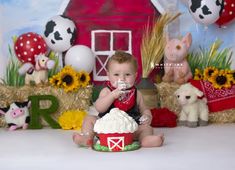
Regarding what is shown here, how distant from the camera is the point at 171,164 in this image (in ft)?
5.93

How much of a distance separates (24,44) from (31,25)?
7.1 inches

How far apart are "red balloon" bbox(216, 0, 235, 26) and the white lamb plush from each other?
1.39 ft

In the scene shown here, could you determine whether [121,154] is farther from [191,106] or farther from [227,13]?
[227,13]

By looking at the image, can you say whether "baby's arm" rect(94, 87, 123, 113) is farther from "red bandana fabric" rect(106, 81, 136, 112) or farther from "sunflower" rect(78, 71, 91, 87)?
"sunflower" rect(78, 71, 91, 87)

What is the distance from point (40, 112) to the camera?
2.52 meters

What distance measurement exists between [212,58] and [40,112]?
0.96 metres

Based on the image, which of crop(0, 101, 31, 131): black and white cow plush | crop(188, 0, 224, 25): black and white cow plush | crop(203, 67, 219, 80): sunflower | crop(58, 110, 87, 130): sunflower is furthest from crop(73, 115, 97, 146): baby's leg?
crop(188, 0, 224, 25): black and white cow plush

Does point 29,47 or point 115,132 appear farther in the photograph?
point 29,47

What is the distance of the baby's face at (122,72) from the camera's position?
2.15m

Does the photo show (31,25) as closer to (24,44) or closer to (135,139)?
(24,44)

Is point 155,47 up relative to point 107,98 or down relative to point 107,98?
up

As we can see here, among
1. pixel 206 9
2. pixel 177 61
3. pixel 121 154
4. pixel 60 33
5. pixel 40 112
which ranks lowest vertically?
pixel 121 154

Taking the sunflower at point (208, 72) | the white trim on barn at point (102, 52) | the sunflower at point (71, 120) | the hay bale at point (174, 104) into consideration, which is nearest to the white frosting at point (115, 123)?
the sunflower at point (71, 120)

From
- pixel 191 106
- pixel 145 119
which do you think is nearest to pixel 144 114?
pixel 145 119
